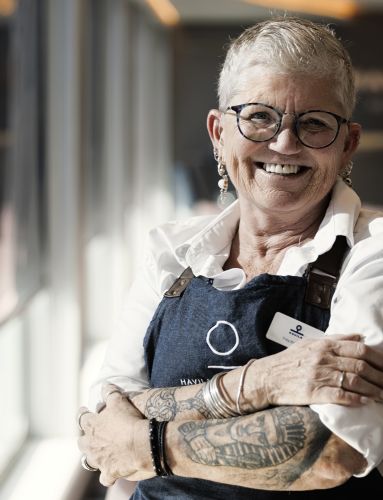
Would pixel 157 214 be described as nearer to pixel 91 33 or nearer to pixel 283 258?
pixel 91 33

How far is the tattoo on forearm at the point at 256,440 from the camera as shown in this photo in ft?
4.89

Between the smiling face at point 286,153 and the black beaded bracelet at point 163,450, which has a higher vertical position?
the smiling face at point 286,153

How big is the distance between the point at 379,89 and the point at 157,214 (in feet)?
7.95

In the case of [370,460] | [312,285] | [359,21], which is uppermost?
[359,21]

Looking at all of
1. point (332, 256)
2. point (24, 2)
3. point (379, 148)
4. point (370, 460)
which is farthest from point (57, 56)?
point (379, 148)

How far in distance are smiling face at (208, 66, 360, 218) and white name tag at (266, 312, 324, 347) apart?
24cm

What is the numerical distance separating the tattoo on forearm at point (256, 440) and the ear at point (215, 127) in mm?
662

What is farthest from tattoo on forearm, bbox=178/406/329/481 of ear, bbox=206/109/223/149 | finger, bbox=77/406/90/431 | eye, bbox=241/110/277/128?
ear, bbox=206/109/223/149

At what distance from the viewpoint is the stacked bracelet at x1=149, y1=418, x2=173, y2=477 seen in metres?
1.60

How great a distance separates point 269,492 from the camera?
1.62m

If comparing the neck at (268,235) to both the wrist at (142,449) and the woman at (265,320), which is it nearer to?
the woman at (265,320)

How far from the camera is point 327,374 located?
4.90 feet

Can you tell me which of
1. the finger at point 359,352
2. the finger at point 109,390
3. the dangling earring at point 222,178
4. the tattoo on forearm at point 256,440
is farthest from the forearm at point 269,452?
the dangling earring at point 222,178

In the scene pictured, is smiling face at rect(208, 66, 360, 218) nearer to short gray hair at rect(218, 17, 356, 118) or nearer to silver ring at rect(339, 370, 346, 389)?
short gray hair at rect(218, 17, 356, 118)
